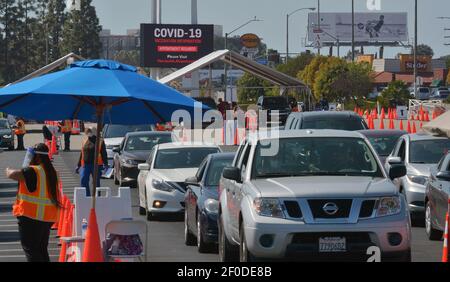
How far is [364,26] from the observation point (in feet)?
550

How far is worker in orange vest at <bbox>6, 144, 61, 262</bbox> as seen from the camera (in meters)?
12.7

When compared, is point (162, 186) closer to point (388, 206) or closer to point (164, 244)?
point (164, 244)

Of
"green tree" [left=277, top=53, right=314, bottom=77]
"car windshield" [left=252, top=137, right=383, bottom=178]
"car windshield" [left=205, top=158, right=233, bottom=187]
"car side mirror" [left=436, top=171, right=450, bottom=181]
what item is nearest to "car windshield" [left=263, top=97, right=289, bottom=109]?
"green tree" [left=277, top=53, right=314, bottom=77]

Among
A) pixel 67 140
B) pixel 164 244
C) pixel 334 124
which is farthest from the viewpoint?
pixel 67 140

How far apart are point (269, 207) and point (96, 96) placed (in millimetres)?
2178

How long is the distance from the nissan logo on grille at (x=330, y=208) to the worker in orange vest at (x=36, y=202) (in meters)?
2.91

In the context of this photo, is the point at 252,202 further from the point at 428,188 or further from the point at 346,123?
the point at 346,123

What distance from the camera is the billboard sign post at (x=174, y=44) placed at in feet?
302

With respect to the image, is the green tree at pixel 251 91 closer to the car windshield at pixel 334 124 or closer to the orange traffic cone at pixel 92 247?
the car windshield at pixel 334 124

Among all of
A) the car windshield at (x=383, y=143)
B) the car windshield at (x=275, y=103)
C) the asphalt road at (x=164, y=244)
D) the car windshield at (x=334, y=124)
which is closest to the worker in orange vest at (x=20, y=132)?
the car windshield at (x=275, y=103)

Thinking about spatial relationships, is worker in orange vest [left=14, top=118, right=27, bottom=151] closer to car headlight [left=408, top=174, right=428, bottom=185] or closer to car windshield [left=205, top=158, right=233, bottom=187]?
car headlight [left=408, top=174, right=428, bottom=185]

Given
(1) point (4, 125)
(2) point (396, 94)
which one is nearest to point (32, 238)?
(1) point (4, 125)

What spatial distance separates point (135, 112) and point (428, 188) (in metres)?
5.98
